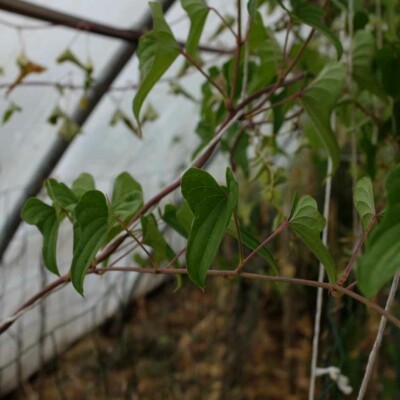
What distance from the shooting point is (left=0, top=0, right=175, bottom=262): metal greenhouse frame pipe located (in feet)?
4.20

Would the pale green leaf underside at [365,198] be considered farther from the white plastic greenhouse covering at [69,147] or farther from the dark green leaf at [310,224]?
the white plastic greenhouse covering at [69,147]

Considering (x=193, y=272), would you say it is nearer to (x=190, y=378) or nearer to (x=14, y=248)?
(x=14, y=248)

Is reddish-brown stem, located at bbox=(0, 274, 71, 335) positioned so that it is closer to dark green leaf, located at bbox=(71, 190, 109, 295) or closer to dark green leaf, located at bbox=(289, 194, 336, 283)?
dark green leaf, located at bbox=(71, 190, 109, 295)

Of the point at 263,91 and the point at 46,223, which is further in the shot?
the point at 263,91

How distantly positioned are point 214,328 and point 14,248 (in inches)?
32.4

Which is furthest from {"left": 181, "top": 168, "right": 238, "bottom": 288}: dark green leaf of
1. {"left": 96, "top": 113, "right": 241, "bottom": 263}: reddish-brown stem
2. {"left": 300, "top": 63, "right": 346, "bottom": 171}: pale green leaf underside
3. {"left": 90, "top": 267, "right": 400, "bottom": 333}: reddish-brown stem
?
{"left": 300, "top": 63, "right": 346, "bottom": 171}: pale green leaf underside

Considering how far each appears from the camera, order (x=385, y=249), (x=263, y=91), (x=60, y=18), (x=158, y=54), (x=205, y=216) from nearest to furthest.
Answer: (x=385, y=249), (x=205, y=216), (x=158, y=54), (x=263, y=91), (x=60, y=18)

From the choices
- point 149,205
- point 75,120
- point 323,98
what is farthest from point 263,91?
point 75,120

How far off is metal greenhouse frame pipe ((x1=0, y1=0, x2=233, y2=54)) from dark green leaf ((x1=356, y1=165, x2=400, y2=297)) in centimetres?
68

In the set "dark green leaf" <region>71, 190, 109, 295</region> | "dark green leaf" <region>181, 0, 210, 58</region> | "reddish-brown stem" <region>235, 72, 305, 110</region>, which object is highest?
"dark green leaf" <region>181, 0, 210, 58</region>

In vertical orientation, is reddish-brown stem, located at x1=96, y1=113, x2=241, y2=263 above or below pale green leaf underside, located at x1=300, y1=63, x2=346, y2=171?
below

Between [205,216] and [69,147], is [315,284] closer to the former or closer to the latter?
[205,216]

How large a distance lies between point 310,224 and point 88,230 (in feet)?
0.56

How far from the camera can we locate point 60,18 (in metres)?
0.93
